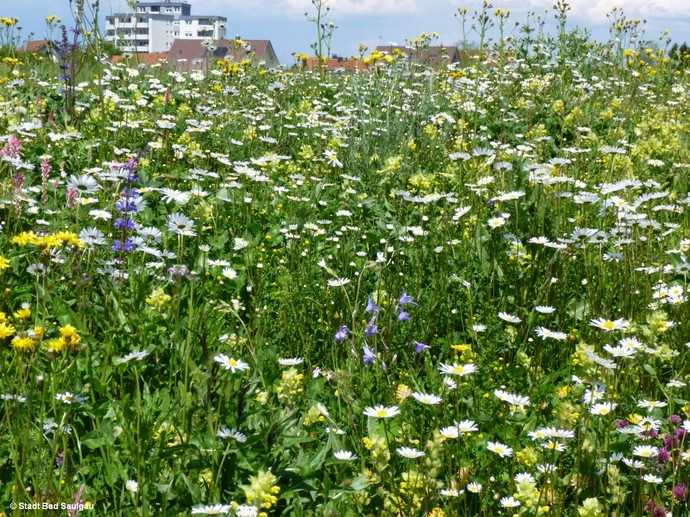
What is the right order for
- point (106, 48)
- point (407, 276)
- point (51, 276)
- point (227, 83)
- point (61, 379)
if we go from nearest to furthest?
point (61, 379) < point (51, 276) < point (407, 276) < point (227, 83) < point (106, 48)

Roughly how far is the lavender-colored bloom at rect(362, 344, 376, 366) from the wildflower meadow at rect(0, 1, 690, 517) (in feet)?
0.06

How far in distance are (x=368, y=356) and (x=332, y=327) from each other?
484 millimetres

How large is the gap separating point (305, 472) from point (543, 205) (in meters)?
2.34

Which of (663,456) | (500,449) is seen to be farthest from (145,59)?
(663,456)

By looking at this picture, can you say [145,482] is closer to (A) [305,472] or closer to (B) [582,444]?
(A) [305,472]

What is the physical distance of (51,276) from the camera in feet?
9.78

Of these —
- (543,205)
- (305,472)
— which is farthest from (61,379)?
(543,205)

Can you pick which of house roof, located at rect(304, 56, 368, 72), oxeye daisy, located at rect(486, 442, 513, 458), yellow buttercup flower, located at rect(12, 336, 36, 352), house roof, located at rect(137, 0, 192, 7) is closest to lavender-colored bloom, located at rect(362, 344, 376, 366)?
oxeye daisy, located at rect(486, 442, 513, 458)

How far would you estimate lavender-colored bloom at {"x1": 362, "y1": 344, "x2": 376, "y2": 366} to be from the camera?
2439mm

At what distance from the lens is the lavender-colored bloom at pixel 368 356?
96.0 inches

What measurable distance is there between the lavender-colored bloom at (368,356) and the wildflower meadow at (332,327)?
0.06 ft

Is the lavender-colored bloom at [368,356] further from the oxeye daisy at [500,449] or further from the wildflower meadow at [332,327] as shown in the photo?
the oxeye daisy at [500,449]

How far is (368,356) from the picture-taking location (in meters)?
2.46

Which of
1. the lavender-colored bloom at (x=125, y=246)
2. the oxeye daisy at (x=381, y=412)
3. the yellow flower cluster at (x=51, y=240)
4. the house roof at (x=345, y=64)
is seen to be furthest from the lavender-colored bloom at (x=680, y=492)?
the house roof at (x=345, y=64)
